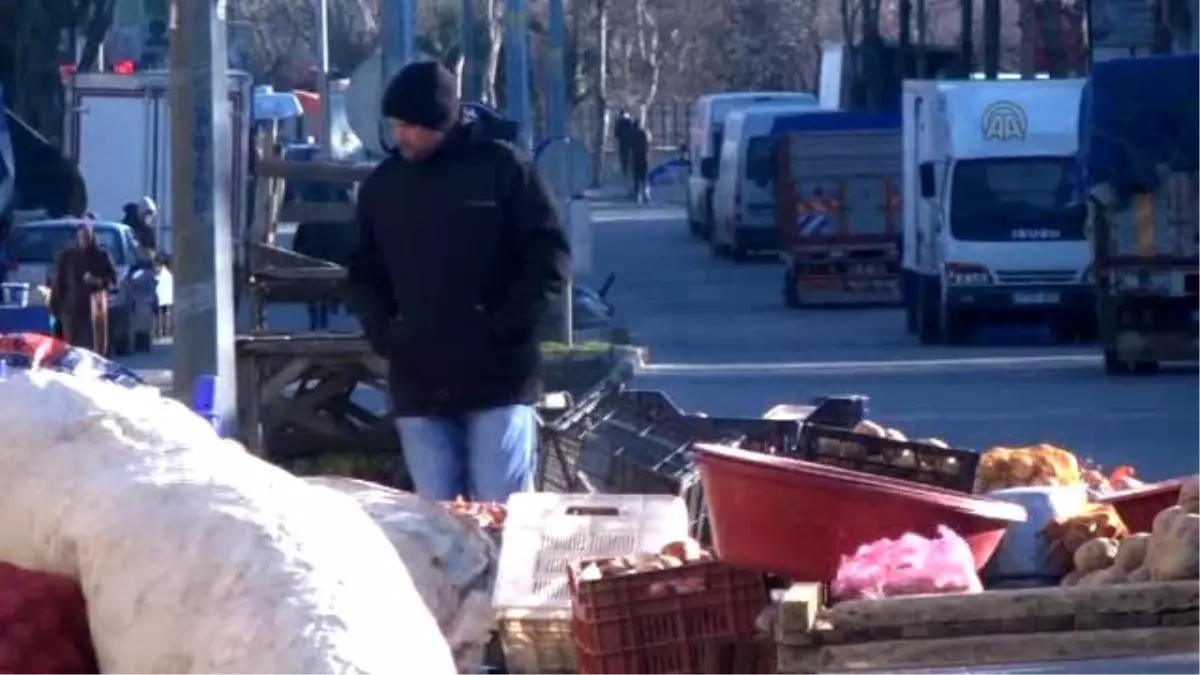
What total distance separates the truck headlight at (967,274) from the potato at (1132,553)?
24068mm

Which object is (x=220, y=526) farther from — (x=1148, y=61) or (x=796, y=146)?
(x=796, y=146)

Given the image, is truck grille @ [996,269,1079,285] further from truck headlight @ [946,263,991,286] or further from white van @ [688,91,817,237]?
white van @ [688,91,817,237]

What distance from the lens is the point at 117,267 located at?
3127 centimetres

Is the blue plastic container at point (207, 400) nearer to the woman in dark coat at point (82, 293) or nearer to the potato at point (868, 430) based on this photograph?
the potato at point (868, 430)

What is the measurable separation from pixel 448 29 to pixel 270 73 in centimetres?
1117

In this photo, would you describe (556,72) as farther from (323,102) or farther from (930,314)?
(323,102)

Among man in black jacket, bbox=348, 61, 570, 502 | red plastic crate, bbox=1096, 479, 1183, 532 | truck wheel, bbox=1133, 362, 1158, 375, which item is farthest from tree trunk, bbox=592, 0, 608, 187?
red plastic crate, bbox=1096, 479, 1183, 532

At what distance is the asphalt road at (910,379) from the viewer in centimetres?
2041

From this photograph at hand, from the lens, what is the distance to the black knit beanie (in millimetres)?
8586

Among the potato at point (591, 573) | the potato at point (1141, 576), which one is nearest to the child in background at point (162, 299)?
the potato at point (591, 573)

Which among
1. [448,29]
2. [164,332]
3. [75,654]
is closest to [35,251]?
[164,332]

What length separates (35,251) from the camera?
34250 millimetres

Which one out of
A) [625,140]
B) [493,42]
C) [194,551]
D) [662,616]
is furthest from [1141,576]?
[625,140]

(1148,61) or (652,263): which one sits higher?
(1148,61)
